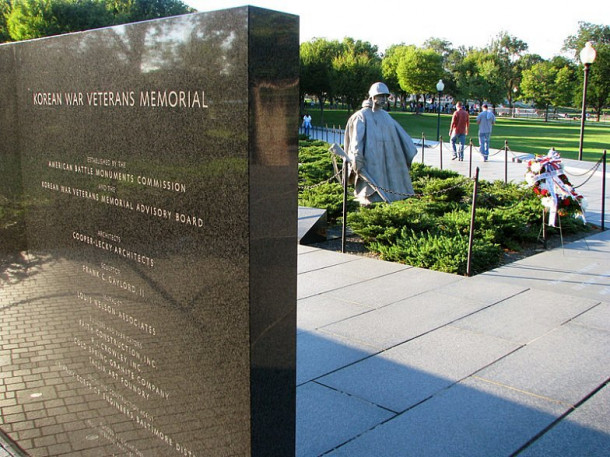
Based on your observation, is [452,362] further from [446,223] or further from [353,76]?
[353,76]

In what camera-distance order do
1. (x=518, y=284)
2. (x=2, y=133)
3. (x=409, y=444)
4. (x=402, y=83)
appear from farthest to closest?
(x=402, y=83)
(x=518, y=284)
(x=2, y=133)
(x=409, y=444)

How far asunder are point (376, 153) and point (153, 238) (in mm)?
9210

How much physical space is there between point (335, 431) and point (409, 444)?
18.5 inches

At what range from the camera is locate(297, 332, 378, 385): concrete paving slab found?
485 centimetres

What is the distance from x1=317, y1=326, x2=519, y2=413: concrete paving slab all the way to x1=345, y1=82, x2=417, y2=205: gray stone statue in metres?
6.37

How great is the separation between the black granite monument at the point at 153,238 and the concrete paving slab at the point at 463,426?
98 cm

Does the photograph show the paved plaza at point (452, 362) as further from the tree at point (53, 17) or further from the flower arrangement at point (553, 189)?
the tree at point (53, 17)

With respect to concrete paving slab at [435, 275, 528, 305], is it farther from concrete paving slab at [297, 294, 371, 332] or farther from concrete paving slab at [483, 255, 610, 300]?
concrete paving slab at [297, 294, 371, 332]

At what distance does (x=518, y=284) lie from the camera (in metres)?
7.48

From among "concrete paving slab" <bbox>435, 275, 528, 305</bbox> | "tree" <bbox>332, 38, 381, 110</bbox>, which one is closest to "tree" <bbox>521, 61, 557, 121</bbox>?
"tree" <bbox>332, 38, 381, 110</bbox>

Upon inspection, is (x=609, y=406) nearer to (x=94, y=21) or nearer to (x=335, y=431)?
(x=335, y=431)

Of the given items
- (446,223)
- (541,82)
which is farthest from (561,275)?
(541,82)

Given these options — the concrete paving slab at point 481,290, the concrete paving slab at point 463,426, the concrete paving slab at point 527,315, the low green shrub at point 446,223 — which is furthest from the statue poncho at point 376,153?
the concrete paving slab at point 463,426

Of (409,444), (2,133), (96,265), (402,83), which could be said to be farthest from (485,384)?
(402,83)
